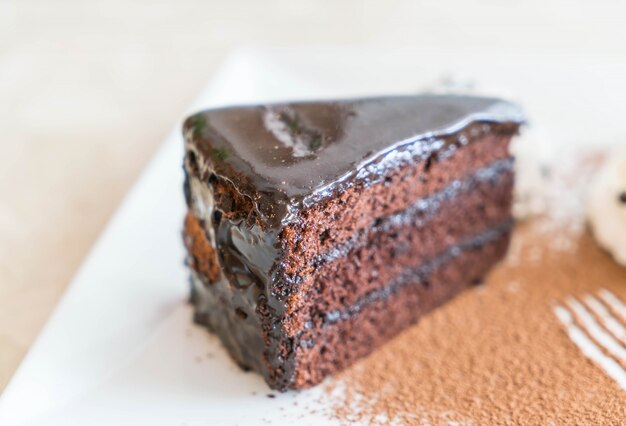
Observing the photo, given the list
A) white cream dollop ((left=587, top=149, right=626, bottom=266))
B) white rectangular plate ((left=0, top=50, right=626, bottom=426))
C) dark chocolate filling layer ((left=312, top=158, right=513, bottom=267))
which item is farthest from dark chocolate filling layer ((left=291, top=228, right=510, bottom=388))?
white cream dollop ((left=587, top=149, right=626, bottom=266))

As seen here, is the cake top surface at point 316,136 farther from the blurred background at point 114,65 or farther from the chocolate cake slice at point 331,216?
the blurred background at point 114,65

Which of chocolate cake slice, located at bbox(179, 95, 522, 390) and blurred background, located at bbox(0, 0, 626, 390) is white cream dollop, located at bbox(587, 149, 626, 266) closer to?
chocolate cake slice, located at bbox(179, 95, 522, 390)

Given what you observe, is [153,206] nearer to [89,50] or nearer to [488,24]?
[89,50]

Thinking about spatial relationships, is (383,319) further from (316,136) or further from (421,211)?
(316,136)

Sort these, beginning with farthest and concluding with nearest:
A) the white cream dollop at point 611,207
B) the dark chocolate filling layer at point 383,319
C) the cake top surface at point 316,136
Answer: the white cream dollop at point 611,207 < the dark chocolate filling layer at point 383,319 < the cake top surface at point 316,136

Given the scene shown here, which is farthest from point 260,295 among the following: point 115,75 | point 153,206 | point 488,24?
point 488,24

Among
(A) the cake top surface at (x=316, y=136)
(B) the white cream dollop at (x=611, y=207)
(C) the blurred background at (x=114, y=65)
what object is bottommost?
(C) the blurred background at (x=114, y=65)

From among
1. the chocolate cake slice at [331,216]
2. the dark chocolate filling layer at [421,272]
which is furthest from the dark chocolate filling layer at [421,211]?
the dark chocolate filling layer at [421,272]
